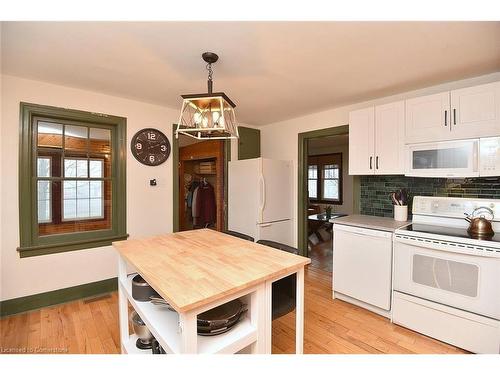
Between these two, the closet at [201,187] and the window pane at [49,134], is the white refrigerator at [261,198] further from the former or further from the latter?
the window pane at [49,134]

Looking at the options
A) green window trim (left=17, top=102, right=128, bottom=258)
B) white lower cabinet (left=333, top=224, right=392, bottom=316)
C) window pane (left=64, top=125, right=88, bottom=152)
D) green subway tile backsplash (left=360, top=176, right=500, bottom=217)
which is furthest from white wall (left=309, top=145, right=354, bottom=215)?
window pane (left=64, top=125, right=88, bottom=152)

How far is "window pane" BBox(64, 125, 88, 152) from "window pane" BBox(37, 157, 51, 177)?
0.24 m

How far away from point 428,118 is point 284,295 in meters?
2.05

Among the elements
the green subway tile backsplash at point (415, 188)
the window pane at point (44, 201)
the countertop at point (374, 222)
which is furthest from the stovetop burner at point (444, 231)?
the window pane at point (44, 201)

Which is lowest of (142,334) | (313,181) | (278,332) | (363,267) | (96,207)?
(278,332)

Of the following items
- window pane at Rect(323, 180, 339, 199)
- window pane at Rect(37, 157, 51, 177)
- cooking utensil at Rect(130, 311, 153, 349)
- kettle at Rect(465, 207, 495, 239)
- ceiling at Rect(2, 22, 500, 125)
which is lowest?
cooking utensil at Rect(130, 311, 153, 349)

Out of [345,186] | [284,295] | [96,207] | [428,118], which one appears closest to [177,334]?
[284,295]

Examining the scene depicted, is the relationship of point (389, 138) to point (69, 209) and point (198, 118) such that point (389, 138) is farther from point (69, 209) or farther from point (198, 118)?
point (69, 209)

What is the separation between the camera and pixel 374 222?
96.0 inches

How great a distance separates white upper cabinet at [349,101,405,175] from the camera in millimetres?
2348

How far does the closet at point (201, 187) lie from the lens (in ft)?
12.3

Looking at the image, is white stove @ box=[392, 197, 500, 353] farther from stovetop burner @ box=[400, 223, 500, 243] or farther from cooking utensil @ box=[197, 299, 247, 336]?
cooking utensil @ box=[197, 299, 247, 336]

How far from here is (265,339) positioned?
1236 millimetres
